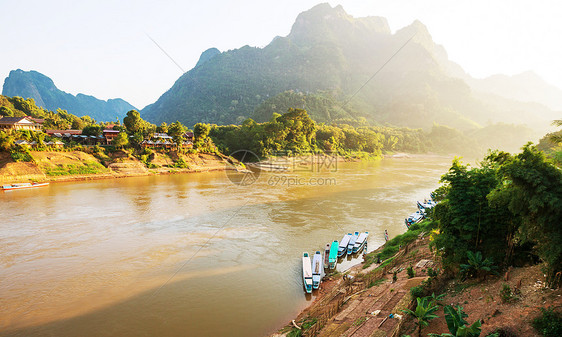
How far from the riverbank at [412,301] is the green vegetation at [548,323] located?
21cm

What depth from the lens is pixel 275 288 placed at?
1805 cm

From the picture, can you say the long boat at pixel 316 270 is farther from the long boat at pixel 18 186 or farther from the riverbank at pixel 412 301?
the long boat at pixel 18 186

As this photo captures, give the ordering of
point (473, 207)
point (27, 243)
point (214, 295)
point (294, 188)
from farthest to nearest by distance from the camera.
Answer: point (294, 188)
point (27, 243)
point (214, 295)
point (473, 207)

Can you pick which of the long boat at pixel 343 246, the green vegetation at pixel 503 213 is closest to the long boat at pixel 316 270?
the long boat at pixel 343 246

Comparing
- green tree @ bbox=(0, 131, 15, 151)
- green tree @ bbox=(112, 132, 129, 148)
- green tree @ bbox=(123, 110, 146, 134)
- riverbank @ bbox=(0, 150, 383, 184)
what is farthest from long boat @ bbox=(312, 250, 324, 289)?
green tree @ bbox=(123, 110, 146, 134)

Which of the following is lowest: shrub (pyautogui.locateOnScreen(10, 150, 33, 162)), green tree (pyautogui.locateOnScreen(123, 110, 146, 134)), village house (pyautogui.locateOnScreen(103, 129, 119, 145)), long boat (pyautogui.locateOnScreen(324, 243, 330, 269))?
long boat (pyautogui.locateOnScreen(324, 243, 330, 269))

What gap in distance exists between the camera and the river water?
15086 millimetres

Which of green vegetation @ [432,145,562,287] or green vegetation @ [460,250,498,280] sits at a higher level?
green vegetation @ [432,145,562,287]

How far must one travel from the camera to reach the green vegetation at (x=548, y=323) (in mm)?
7594

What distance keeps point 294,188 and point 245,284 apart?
33227mm

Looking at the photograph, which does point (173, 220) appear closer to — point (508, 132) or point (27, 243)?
point (27, 243)

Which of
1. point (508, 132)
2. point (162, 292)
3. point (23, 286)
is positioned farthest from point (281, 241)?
point (508, 132)

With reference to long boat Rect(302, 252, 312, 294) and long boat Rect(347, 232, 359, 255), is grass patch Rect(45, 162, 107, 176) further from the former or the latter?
long boat Rect(347, 232, 359, 255)

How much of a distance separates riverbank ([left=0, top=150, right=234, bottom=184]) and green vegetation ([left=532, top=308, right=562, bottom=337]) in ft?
225
